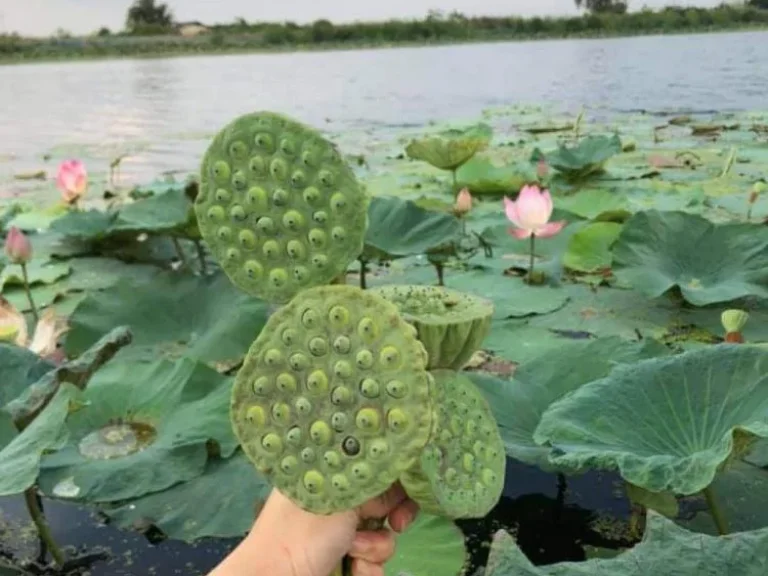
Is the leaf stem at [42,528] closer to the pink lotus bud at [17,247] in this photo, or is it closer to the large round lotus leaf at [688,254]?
the pink lotus bud at [17,247]

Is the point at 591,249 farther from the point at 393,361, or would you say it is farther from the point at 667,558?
the point at 393,361

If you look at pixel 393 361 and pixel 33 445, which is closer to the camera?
pixel 393 361

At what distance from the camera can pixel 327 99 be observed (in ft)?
36.4

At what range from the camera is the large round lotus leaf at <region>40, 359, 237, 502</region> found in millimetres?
1319

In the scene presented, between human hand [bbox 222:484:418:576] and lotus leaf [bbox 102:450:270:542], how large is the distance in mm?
664

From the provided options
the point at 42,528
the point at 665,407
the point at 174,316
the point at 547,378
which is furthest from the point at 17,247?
the point at 665,407

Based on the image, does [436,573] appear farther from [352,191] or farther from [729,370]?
[352,191]

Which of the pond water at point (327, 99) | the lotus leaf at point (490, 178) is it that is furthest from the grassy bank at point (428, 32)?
the lotus leaf at point (490, 178)

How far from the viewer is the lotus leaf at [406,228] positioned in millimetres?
2256

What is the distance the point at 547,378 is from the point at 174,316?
87cm

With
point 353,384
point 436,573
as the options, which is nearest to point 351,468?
point 353,384

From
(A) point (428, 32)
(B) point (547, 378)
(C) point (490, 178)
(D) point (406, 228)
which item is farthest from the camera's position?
(A) point (428, 32)

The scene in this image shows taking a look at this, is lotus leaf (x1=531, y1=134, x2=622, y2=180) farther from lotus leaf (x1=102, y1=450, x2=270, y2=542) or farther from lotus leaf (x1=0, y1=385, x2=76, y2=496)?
lotus leaf (x1=0, y1=385, x2=76, y2=496)

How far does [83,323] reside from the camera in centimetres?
192
